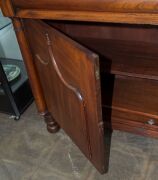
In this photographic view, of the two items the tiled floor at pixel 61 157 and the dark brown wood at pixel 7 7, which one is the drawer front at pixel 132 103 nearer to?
the tiled floor at pixel 61 157

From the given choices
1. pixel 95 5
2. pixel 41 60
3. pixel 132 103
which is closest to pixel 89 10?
pixel 95 5

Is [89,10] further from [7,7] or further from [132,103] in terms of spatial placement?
[132,103]

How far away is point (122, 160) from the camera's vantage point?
3.61ft

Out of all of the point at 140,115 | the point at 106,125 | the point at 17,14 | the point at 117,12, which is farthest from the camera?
the point at 106,125

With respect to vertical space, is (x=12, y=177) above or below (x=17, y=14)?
below

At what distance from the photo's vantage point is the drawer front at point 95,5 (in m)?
0.66

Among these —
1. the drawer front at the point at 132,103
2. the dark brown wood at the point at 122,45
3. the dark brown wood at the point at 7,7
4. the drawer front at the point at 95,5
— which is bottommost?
the drawer front at the point at 132,103

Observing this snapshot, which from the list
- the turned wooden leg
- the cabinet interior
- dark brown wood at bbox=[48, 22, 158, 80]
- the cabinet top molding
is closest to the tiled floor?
the turned wooden leg

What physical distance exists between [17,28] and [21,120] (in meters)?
0.59

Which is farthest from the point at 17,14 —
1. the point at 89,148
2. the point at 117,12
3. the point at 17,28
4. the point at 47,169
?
the point at 47,169

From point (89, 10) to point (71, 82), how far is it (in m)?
0.22

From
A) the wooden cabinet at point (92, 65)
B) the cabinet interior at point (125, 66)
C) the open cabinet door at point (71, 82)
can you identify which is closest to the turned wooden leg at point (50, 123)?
the wooden cabinet at point (92, 65)

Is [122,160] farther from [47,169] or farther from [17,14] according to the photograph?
[17,14]

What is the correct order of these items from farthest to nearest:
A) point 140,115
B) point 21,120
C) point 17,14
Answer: point 21,120, point 140,115, point 17,14
